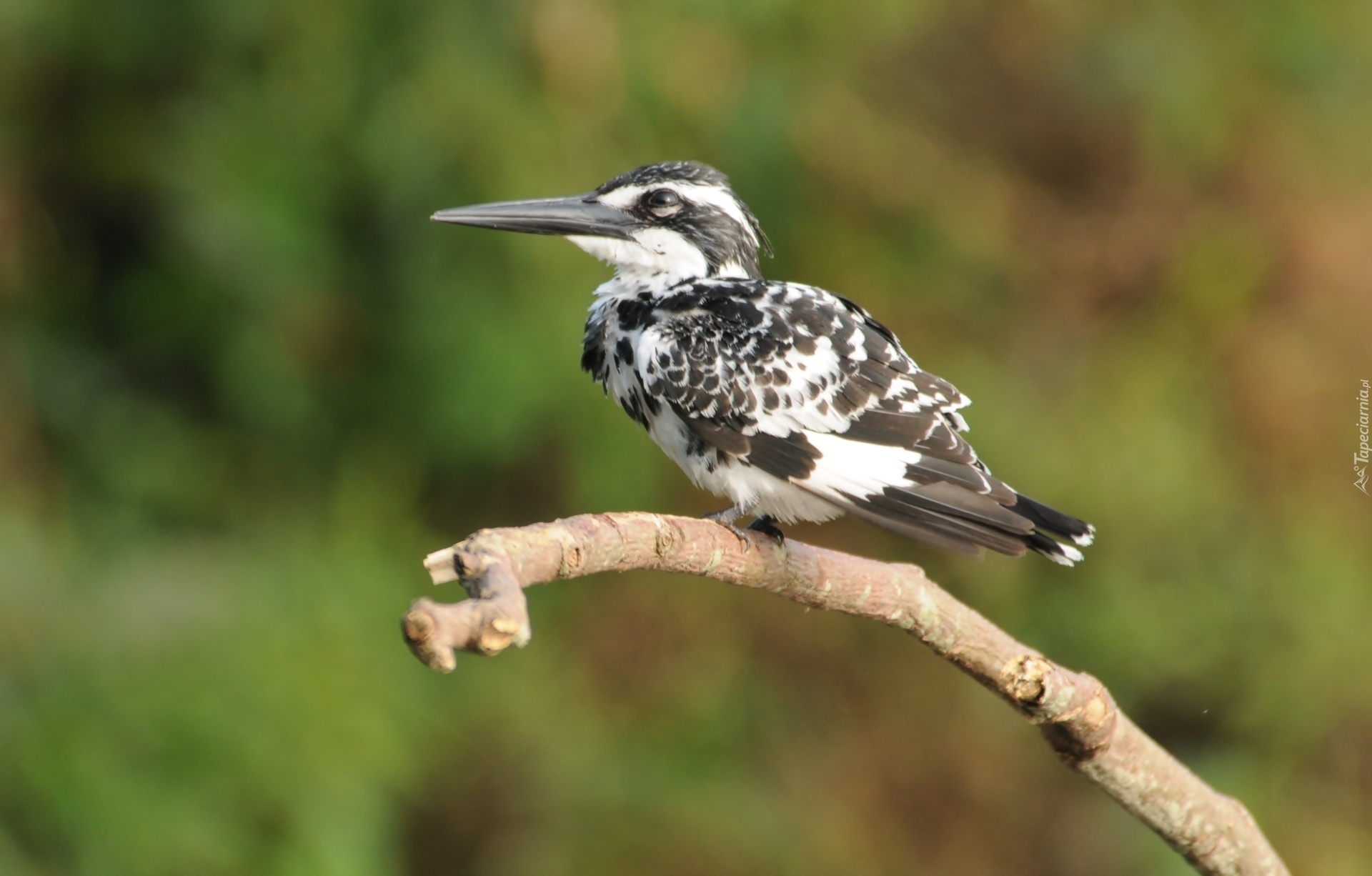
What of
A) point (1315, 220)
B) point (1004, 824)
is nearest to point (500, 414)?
point (1004, 824)

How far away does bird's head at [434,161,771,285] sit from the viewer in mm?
3129

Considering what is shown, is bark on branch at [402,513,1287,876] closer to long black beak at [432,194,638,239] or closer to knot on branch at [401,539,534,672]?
knot on branch at [401,539,534,672]

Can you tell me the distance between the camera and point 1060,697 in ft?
7.68

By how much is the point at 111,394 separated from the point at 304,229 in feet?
2.92

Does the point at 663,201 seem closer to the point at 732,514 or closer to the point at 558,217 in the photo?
the point at 558,217

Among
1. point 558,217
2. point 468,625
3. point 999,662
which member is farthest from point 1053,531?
point 468,625

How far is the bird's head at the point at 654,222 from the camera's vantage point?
313cm

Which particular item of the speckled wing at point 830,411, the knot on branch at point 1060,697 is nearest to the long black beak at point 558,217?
the speckled wing at point 830,411

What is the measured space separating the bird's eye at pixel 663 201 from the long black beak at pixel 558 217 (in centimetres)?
5

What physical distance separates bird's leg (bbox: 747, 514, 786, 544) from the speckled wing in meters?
0.10

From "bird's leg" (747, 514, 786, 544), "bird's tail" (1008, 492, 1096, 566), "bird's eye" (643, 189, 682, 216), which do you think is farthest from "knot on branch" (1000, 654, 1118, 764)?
"bird's eye" (643, 189, 682, 216)

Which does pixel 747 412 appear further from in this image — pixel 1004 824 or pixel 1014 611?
pixel 1004 824

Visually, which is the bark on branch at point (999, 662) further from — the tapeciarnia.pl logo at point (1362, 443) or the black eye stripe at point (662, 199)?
the tapeciarnia.pl logo at point (1362, 443)

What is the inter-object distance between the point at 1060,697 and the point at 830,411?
2.46 feet
